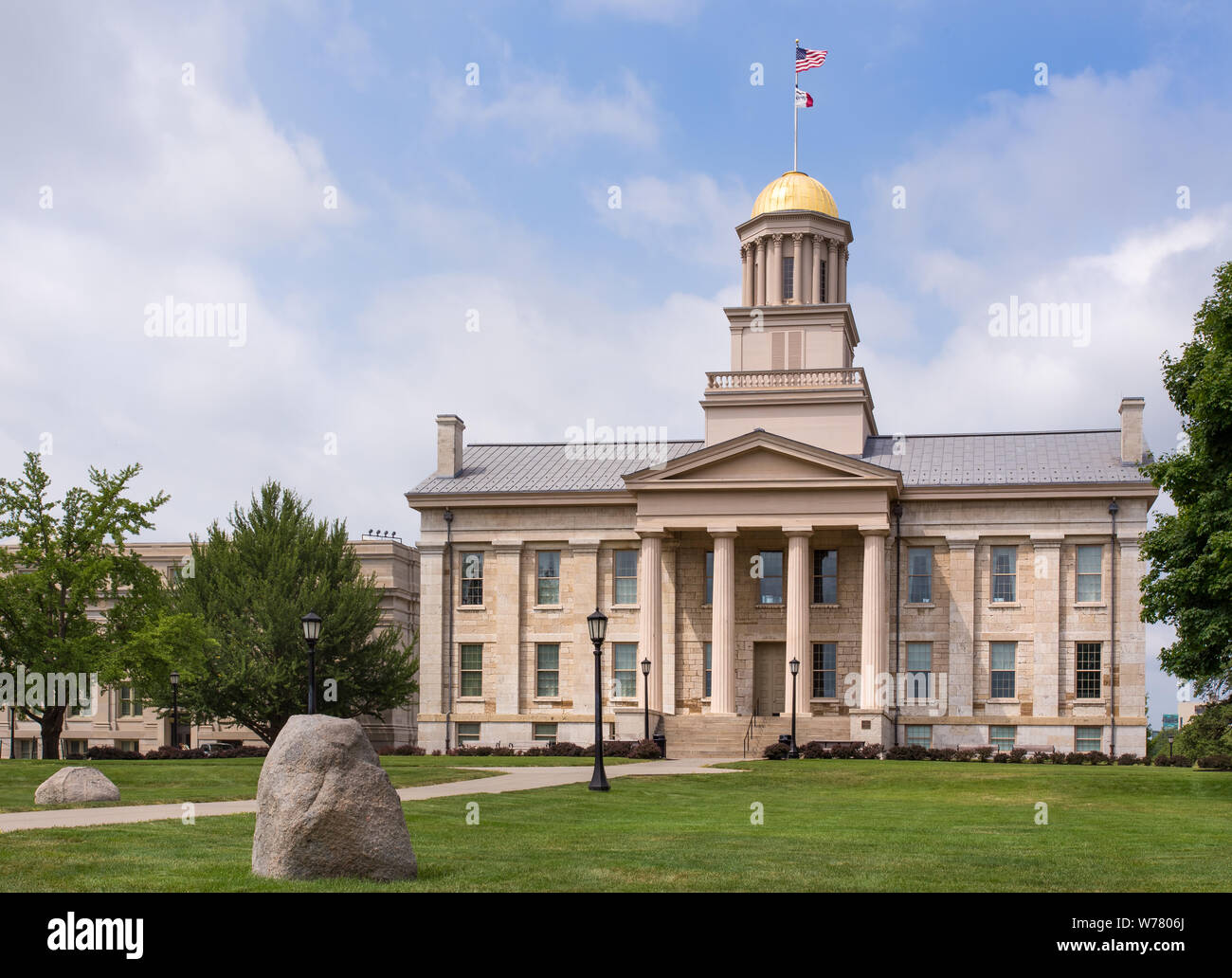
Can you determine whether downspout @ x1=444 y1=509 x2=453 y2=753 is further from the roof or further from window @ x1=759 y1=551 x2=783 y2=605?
window @ x1=759 y1=551 x2=783 y2=605

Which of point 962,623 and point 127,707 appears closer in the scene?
point 962,623

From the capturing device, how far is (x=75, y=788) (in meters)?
24.0

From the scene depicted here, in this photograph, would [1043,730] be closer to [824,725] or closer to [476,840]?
[824,725]

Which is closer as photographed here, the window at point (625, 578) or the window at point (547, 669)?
the window at point (625, 578)

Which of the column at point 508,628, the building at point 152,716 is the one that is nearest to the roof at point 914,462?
the column at point 508,628

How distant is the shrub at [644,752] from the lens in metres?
49.8

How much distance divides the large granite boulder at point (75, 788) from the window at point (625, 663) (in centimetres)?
3859

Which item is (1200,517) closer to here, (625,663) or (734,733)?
(734,733)

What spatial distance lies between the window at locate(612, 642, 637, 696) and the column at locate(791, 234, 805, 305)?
59.5 ft

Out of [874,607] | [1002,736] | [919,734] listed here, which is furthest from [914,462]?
[1002,736]

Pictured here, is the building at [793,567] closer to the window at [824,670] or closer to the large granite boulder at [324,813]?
the window at [824,670]

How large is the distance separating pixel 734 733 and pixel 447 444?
20648 millimetres
